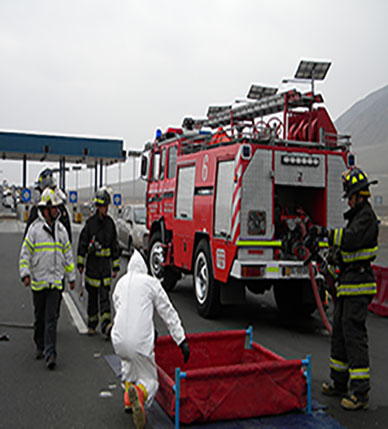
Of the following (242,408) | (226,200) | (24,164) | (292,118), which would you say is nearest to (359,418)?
(242,408)

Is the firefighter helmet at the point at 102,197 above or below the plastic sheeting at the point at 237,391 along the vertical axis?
above

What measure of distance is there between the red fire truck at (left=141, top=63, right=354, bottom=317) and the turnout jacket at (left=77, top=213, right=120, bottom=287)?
1.75 meters

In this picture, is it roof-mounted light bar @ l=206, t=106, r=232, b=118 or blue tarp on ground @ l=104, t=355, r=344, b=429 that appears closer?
blue tarp on ground @ l=104, t=355, r=344, b=429

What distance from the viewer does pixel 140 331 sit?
15.2 feet

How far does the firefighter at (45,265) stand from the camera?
642 centimetres

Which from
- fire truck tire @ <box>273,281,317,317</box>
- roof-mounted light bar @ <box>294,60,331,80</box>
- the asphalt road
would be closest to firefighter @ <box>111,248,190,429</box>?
the asphalt road

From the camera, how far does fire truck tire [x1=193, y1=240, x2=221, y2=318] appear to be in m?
8.81

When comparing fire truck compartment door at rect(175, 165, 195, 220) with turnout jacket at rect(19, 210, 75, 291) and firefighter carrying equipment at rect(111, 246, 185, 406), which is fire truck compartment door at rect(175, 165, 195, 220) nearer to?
turnout jacket at rect(19, 210, 75, 291)

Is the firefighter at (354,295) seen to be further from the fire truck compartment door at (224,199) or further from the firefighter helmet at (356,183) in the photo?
the fire truck compartment door at (224,199)

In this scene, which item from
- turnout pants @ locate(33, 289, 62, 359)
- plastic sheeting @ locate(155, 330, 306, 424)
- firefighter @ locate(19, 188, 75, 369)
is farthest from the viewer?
firefighter @ locate(19, 188, 75, 369)

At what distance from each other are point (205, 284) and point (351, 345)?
4.18m

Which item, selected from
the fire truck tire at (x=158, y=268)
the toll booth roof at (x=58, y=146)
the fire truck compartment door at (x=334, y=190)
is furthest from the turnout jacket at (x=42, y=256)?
the toll booth roof at (x=58, y=146)

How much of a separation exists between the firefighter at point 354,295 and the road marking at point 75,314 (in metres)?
3.99

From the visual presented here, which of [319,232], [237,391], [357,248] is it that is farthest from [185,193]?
[237,391]
